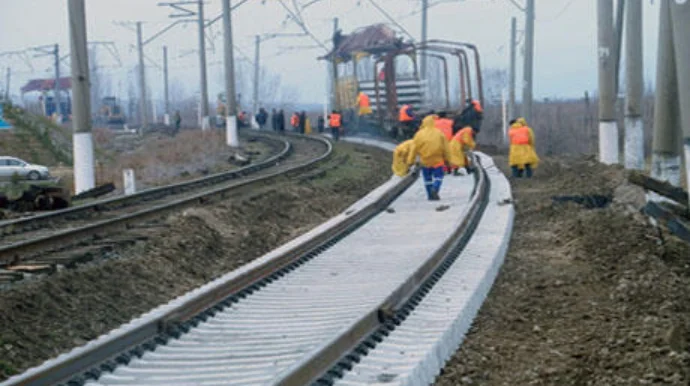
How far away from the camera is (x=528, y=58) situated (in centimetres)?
3466

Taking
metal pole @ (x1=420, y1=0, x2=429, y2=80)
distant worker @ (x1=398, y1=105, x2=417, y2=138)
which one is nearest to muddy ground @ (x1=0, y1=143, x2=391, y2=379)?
distant worker @ (x1=398, y1=105, x2=417, y2=138)

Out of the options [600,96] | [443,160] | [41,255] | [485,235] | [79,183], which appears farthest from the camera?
[600,96]

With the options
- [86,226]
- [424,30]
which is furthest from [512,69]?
[86,226]

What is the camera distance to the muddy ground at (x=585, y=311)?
19.2 ft

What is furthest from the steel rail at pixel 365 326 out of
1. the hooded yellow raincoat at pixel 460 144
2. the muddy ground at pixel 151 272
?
the hooded yellow raincoat at pixel 460 144

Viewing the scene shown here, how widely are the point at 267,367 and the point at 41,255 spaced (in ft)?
16.1

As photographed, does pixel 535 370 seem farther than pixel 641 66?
No

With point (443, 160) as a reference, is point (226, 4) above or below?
above

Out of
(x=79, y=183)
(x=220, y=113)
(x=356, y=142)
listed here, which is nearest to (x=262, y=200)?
(x=79, y=183)

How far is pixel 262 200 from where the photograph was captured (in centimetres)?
1631

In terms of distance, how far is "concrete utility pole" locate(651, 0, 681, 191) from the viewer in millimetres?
13211

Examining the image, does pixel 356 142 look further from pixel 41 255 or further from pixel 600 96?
pixel 41 255

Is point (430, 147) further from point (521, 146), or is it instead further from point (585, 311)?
point (585, 311)

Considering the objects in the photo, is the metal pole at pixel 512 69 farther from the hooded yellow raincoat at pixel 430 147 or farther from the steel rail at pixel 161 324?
the steel rail at pixel 161 324
